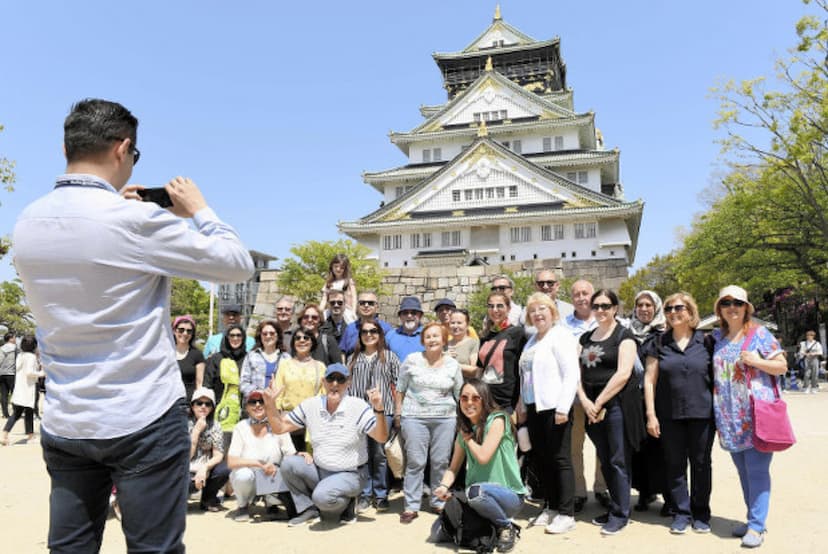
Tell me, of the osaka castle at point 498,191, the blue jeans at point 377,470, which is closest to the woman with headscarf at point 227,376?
the blue jeans at point 377,470

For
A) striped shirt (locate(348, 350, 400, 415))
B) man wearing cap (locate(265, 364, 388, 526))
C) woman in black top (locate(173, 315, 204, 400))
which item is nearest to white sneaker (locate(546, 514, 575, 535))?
man wearing cap (locate(265, 364, 388, 526))

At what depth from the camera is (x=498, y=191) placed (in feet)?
111

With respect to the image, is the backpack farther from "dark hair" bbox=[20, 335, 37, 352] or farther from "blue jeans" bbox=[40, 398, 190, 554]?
"dark hair" bbox=[20, 335, 37, 352]

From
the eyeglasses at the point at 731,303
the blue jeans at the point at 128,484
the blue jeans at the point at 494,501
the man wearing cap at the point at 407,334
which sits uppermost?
the eyeglasses at the point at 731,303

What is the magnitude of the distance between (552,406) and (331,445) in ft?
5.85

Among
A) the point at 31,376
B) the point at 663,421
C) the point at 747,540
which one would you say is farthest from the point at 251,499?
the point at 31,376

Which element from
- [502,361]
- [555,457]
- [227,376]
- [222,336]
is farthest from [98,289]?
[222,336]

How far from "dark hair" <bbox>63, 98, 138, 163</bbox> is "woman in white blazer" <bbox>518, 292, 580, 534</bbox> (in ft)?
12.0

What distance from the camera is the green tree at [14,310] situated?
3709 centimetres

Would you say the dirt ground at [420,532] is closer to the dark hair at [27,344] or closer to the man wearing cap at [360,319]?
the man wearing cap at [360,319]

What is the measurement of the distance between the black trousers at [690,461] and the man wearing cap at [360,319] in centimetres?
275

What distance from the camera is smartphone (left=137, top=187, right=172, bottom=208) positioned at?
196cm

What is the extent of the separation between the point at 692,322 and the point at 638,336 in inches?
36.8

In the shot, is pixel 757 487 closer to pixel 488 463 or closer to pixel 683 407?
pixel 683 407
